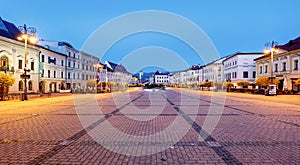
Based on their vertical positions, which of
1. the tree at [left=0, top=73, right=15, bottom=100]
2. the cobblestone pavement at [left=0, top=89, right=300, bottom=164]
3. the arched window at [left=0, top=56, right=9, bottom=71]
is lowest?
the cobblestone pavement at [left=0, top=89, right=300, bottom=164]

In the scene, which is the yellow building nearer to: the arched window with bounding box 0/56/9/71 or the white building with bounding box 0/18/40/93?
the white building with bounding box 0/18/40/93

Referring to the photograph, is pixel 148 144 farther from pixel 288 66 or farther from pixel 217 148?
pixel 288 66

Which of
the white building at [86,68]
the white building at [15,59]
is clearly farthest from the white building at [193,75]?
the white building at [15,59]

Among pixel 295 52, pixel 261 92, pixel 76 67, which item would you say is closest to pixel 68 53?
pixel 76 67

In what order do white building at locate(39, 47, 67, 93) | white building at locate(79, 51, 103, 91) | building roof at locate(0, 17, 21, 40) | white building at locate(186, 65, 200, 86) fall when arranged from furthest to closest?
white building at locate(186, 65, 200, 86) < white building at locate(79, 51, 103, 91) < white building at locate(39, 47, 67, 93) < building roof at locate(0, 17, 21, 40)

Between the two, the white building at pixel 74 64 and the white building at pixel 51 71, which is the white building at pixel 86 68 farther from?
the white building at pixel 51 71

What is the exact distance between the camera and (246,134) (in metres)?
7.87

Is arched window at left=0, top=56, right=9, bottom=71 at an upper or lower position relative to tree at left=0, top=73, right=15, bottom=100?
upper

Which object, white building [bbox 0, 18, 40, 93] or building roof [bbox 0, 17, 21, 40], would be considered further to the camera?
building roof [bbox 0, 17, 21, 40]

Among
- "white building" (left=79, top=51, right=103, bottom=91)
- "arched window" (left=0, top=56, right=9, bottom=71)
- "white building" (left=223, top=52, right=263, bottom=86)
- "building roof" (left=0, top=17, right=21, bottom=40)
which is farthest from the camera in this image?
"white building" (left=223, top=52, right=263, bottom=86)

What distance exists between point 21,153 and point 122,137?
2.95m

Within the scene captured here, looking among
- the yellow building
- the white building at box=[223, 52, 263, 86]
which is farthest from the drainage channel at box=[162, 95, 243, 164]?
the white building at box=[223, 52, 263, 86]

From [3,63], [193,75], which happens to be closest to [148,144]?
[3,63]

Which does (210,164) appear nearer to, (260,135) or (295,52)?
(260,135)
